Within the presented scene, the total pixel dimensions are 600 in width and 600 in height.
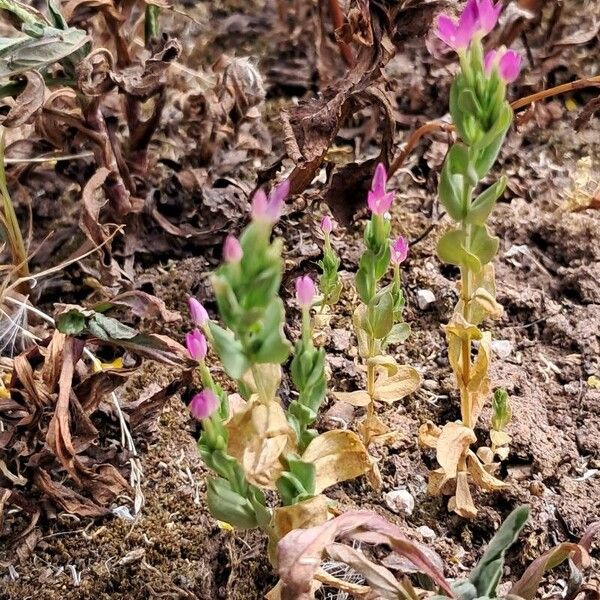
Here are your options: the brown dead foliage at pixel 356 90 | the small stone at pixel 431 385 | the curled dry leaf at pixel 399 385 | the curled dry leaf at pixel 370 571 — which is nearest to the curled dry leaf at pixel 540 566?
the curled dry leaf at pixel 370 571

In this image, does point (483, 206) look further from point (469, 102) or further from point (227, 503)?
point (227, 503)

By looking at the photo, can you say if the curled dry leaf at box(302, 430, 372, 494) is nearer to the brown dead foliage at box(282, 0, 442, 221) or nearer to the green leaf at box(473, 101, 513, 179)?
the green leaf at box(473, 101, 513, 179)

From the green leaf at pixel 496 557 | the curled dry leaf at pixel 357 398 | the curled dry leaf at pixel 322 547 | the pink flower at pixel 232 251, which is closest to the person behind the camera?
the pink flower at pixel 232 251

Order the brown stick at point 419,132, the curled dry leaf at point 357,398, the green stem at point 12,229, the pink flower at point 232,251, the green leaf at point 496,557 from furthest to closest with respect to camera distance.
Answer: the brown stick at point 419,132 → the green stem at point 12,229 → the curled dry leaf at point 357,398 → the green leaf at point 496,557 → the pink flower at point 232,251

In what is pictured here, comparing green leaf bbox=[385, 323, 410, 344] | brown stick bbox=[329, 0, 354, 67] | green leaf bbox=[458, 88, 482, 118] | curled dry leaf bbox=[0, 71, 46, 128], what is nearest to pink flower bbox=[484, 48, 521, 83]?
green leaf bbox=[458, 88, 482, 118]

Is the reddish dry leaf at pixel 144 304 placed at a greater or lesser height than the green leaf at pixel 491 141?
lesser

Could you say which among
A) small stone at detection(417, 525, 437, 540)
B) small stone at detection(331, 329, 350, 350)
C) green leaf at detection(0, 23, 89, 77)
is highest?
green leaf at detection(0, 23, 89, 77)

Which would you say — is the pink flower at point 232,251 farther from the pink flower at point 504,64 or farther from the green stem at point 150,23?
the green stem at point 150,23
